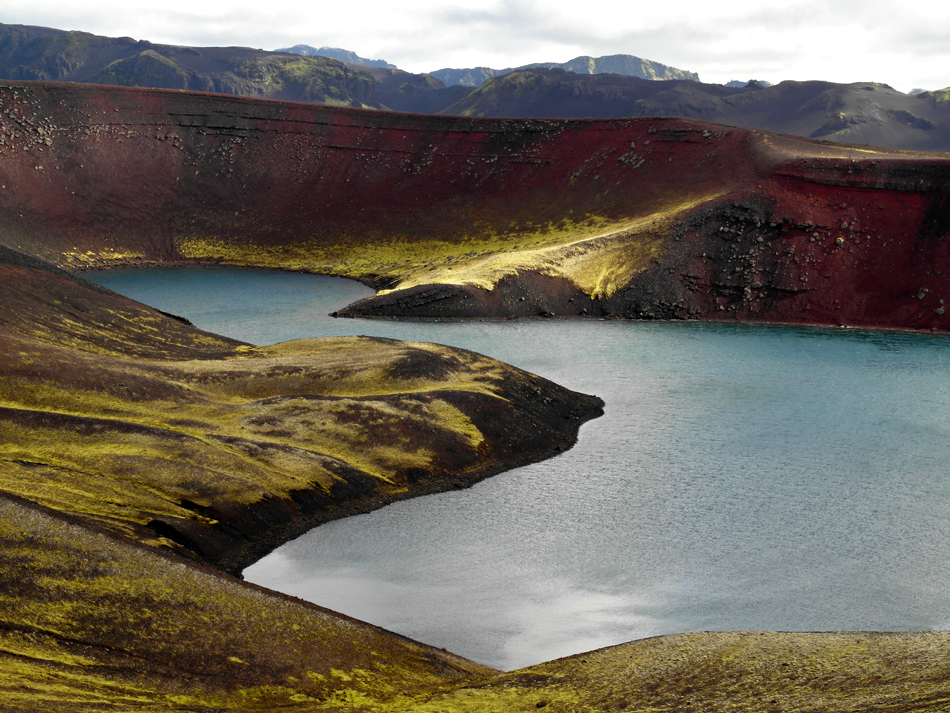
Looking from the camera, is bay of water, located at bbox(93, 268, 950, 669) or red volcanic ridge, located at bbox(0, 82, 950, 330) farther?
red volcanic ridge, located at bbox(0, 82, 950, 330)

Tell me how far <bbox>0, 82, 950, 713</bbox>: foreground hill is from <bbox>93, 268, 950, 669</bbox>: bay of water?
191cm

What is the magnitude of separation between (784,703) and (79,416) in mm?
21481

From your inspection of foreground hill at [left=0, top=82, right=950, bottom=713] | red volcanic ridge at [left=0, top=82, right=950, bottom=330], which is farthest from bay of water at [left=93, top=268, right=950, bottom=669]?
red volcanic ridge at [left=0, top=82, right=950, bottom=330]

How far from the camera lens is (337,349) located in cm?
4059

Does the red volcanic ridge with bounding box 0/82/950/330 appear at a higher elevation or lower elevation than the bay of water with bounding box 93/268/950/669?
higher

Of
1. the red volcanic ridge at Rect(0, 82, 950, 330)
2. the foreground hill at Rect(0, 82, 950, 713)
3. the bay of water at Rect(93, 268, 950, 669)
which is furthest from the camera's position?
the red volcanic ridge at Rect(0, 82, 950, 330)

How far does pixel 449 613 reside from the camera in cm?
2322

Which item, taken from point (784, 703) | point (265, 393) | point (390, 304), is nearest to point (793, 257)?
point (390, 304)

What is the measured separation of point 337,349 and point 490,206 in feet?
148

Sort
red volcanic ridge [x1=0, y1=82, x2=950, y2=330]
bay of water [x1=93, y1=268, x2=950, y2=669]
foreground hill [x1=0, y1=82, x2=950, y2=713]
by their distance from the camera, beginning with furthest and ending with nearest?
red volcanic ridge [x1=0, y1=82, x2=950, y2=330] → bay of water [x1=93, y1=268, x2=950, y2=669] → foreground hill [x1=0, y1=82, x2=950, y2=713]

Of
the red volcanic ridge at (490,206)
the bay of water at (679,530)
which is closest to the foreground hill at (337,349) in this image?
the red volcanic ridge at (490,206)

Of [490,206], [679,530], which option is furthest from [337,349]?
[490,206]

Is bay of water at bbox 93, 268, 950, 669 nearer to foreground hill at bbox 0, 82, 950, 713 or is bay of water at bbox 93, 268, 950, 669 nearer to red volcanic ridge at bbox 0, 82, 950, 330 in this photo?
foreground hill at bbox 0, 82, 950, 713

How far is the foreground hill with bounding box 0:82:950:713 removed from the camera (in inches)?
713
